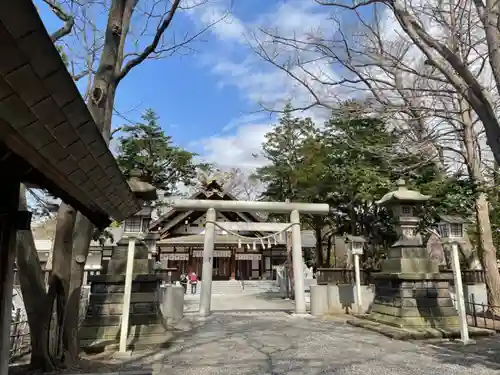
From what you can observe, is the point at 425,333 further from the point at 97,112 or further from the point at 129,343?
the point at 97,112

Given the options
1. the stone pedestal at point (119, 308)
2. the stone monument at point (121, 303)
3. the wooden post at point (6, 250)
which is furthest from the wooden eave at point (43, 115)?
the stone pedestal at point (119, 308)

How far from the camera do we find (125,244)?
7.77 m

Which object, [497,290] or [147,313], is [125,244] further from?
[497,290]

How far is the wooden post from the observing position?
108 inches

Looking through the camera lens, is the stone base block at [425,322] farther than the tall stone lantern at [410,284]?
No

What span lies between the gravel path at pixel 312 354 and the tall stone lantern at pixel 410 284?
90 centimetres

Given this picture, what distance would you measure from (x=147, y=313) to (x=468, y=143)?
10.5m

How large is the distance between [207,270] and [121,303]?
4825 millimetres

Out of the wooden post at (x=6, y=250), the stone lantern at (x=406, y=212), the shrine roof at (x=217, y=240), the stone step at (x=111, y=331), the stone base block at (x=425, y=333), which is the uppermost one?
the shrine roof at (x=217, y=240)

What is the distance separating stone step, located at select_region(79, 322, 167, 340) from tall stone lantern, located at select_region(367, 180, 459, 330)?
533 centimetres

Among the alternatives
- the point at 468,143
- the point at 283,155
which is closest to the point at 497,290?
the point at 468,143

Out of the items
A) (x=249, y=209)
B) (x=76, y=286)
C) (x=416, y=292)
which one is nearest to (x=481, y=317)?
(x=416, y=292)

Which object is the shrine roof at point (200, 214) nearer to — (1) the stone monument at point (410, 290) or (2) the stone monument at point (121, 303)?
(1) the stone monument at point (410, 290)

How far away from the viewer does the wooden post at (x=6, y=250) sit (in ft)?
9.04
